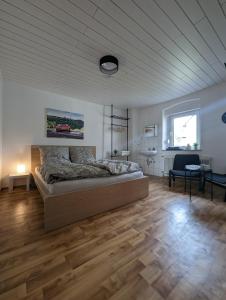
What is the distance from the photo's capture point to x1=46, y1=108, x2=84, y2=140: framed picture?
12.1ft

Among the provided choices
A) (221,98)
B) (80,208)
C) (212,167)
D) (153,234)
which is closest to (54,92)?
(80,208)

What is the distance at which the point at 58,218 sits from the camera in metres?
1.68

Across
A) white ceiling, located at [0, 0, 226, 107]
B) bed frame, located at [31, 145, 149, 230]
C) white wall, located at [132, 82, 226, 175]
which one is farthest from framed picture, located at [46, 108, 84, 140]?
white wall, located at [132, 82, 226, 175]

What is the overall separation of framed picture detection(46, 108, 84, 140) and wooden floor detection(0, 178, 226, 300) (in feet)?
7.12

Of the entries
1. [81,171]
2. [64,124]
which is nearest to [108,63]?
[81,171]

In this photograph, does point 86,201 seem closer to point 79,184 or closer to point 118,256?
point 79,184

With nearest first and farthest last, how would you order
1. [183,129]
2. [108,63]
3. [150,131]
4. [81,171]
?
1. [81,171]
2. [108,63]
3. [183,129]
4. [150,131]

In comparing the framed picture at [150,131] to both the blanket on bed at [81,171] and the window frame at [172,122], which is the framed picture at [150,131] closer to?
the window frame at [172,122]

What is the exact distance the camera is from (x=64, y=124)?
12.8 ft

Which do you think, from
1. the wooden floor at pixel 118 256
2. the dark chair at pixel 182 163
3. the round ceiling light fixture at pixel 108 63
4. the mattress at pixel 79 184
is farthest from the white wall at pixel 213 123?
the round ceiling light fixture at pixel 108 63

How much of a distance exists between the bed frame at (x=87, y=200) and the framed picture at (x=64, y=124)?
2.02 m

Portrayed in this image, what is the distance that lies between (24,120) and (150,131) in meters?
3.70

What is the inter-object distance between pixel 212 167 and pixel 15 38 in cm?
440

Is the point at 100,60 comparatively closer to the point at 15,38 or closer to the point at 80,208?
the point at 15,38
